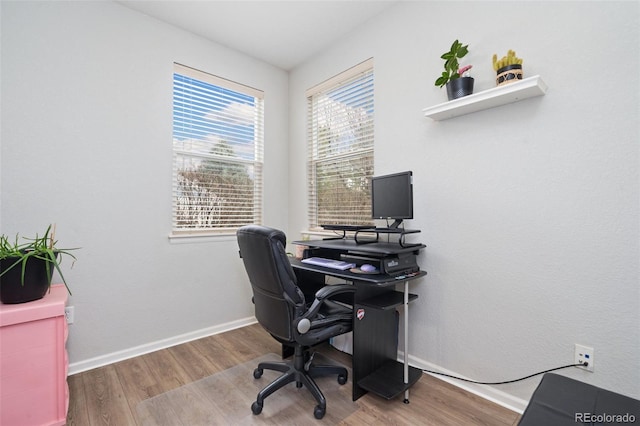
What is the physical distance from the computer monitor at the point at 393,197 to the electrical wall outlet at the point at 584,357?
1.06m

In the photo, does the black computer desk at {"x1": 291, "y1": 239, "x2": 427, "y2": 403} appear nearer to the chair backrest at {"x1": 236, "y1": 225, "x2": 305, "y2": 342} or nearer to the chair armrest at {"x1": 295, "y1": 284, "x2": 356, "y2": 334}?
the chair armrest at {"x1": 295, "y1": 284, "x2": 356, "y2": 334}

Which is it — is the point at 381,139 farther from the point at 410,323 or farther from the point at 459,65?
the point at 410,323

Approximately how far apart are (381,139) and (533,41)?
1.08m

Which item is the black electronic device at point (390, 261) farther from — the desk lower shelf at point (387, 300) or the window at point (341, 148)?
the window at point (341, 148)

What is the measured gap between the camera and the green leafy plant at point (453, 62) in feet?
5.72

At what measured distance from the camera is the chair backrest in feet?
4.88

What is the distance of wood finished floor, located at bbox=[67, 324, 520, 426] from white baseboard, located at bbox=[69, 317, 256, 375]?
0.05 metres

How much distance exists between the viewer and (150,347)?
2.34 meters

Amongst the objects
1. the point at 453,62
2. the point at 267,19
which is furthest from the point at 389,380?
the point at 267,19

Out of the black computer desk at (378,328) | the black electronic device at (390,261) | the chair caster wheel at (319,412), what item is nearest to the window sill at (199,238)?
the black computer desk at (378,328)

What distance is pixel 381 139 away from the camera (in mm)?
2328

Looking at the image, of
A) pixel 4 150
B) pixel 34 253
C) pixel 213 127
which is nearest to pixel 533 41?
pixel 213 127

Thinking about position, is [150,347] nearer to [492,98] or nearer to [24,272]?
[24,272]
